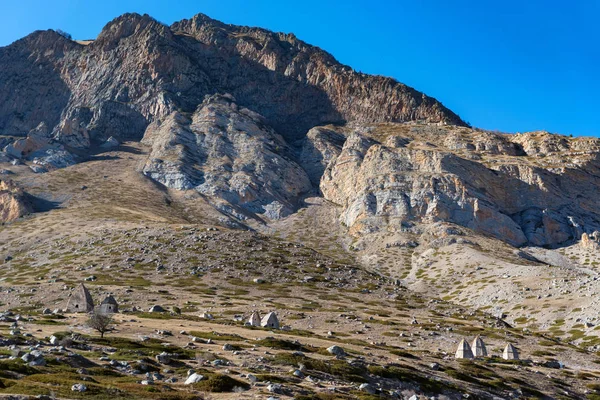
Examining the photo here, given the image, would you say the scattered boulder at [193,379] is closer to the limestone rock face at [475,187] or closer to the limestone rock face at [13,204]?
the limestone rock face at [13,204]

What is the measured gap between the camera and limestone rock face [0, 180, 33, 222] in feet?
438

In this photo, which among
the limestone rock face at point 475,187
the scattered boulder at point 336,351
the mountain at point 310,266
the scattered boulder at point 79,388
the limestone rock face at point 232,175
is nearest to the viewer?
the scattered boulder at point 79,388

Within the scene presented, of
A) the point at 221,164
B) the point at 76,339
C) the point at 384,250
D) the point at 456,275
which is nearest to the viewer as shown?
the point at 76,339

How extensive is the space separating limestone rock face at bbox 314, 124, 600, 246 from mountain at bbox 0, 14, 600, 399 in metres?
0.64

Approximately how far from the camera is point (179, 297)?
7681cm

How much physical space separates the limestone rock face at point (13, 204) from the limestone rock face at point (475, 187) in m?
86.6

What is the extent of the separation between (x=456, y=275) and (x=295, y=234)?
5342 cm

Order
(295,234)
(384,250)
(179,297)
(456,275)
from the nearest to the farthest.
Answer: (179,297), (456,275), (384,250), (295,234)

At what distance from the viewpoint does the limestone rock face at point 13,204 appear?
133562 mm

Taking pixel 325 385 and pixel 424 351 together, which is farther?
pixel 424 351

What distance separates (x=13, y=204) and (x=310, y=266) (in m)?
79.1

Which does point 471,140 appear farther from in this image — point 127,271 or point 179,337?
point 179,337

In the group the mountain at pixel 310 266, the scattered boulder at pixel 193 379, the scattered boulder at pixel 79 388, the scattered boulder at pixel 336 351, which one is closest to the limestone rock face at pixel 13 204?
the mountain at pixel 310 266

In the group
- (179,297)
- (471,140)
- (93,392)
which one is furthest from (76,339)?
(471,140)
